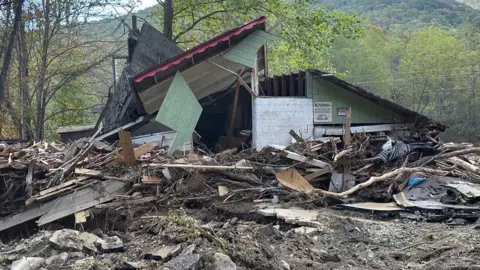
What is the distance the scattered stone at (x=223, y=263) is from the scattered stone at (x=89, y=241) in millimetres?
1675

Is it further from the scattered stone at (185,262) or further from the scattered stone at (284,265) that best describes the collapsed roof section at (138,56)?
A: the scattered stone at (284,265)

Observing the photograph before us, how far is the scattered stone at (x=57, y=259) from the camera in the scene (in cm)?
455

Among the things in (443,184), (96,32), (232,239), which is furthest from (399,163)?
(96,32)

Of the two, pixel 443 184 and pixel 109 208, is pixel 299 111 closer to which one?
pixel 443 184

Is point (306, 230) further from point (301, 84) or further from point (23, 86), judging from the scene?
point (23, 86)

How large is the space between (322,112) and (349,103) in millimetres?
1015

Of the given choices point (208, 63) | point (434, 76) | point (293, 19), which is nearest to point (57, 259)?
point (208, 63)

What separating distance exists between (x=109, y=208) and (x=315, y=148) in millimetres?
4561

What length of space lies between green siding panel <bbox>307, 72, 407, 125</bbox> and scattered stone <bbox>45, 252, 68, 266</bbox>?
30.1ft

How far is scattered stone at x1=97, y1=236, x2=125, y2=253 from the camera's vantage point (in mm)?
5062

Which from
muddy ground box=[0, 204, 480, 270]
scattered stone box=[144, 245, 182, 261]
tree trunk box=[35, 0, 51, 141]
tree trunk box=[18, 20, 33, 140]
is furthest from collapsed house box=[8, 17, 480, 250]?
tree trunk box=[18, 20, 33, 140]

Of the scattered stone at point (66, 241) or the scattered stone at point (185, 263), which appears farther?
the scattered stone at point (66, 241)

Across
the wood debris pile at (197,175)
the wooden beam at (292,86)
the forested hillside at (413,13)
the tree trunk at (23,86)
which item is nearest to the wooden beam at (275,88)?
the wooden beam at (292,86)

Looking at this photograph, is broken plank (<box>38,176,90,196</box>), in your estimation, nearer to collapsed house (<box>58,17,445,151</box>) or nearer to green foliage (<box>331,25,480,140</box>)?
collapsed house (<box>58,17,445,151</box>)
